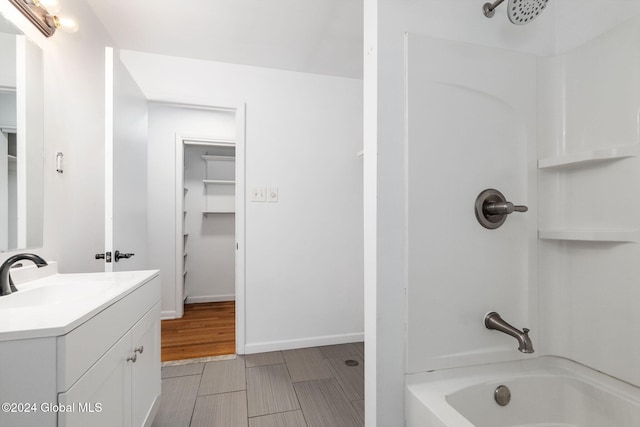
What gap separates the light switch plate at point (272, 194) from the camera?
2.26 metres

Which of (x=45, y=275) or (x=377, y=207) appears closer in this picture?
(x=377, y=207)

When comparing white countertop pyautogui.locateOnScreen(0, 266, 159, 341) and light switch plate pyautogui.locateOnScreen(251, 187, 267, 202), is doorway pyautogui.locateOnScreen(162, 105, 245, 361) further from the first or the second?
white countertop pyautogui.locateOnScreen(0, 266, 159, 341)

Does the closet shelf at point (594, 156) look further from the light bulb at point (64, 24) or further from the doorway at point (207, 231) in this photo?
the doorway at point (207, 231)

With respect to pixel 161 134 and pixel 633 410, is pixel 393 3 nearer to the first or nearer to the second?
pixel 633 410

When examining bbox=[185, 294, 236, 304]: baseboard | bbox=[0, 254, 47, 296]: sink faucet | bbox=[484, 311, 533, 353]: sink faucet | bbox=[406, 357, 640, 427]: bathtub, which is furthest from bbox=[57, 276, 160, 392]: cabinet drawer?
bbox=[185, 294, 236, 304]: baseboard

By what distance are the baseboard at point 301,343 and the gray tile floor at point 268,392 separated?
0.05m

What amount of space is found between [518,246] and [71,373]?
1499 millimetres

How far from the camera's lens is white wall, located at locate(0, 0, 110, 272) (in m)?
1.30

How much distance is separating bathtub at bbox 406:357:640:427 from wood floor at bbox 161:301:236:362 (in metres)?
1.79

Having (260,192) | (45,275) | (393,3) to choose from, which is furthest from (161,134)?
(393,3)

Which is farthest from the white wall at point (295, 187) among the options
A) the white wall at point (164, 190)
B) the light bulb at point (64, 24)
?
the white wall at point (164, 190)

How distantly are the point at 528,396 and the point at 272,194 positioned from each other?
1919mm

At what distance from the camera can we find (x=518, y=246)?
1099 mm

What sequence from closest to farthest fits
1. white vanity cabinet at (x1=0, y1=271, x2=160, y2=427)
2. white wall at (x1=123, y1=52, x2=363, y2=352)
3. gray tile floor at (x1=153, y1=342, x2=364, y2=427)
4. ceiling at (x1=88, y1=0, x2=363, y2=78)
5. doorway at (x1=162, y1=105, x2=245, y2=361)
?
white vanity cabinet at (x1=0, y1=271, x2=160, y2=427) < gray tile floor at (x1=153, y1=342, x2=364, y2=427) < ceiling at (x1=88, y1=0, x2=363, y2=78) < white wall at (x1=123, y1=52, x2=363, y2=352) < doorway at (x1=162, y1=105, x2=245, y2=361)
